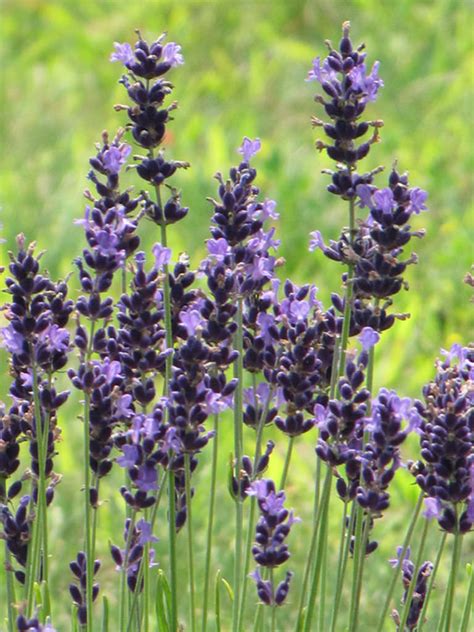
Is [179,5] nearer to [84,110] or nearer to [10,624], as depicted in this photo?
[84,110]

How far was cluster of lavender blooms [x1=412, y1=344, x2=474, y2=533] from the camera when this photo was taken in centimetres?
136

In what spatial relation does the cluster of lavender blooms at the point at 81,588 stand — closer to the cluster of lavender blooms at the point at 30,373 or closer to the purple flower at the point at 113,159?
the cluster of lavender blooms at the point at 30,373

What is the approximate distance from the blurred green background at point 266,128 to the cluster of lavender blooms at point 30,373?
1.34 metres

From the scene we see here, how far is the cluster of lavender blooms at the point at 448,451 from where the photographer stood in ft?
4.46

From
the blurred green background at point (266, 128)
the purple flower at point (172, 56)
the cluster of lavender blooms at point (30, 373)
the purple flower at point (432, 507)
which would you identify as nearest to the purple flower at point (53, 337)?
the cluster of lavender blooms at point (30, 373)

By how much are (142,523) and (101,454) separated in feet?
0.36

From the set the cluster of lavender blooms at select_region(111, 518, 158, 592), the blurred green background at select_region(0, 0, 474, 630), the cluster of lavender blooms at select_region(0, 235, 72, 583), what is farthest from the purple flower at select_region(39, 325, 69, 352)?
the blurred green background at select_region(0, 0, 474, 630)

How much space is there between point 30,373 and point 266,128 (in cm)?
423

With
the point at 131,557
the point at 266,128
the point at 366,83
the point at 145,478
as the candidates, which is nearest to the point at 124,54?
the point at 366,83

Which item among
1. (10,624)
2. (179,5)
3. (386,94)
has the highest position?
(179,5)

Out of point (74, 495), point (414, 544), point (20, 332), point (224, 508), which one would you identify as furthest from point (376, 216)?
point (74, 495)

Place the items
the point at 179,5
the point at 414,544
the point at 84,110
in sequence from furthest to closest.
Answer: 1. the point at 179,5
2. the point at 84,110
3. the point at 414,544

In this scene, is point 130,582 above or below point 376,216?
below

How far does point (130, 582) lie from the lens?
160 centimetres
